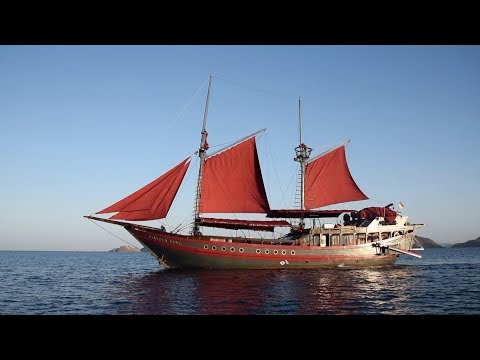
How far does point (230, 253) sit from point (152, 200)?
906 centimetres

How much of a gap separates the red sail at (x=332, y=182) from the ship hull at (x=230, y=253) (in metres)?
8.97

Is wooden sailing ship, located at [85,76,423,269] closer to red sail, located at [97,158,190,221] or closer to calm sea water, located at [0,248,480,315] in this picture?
red sail, located at [97,158,190,221]

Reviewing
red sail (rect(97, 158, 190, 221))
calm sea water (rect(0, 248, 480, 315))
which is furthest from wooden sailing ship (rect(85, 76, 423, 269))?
calm sea water (rect(0, 248, 480, 315))

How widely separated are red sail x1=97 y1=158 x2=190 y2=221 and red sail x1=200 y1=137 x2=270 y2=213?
12.7 ft

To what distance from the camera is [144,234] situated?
3756 centimetres

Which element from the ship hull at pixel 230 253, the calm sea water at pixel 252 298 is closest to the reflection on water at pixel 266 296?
the calm sea water at pixel 252 298

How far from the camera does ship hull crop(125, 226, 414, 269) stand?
35.8 m

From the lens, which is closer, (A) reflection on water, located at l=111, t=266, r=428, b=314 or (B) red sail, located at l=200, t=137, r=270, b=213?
(A) reflection on water, located at l=111, t=266, r=428, b=314

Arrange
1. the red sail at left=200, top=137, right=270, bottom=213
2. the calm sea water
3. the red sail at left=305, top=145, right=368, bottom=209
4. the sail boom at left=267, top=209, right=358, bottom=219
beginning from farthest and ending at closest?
the red sail at left=305, top=145, right=368, bottom=209 < the sail boom at left=267, top=209, right=358, bottom=219 < the red sail at left=200, top=137, right=270, bottom=213 < the calm sea water
